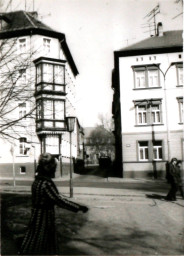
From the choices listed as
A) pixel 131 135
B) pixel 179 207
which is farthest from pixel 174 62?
pixel 179 207

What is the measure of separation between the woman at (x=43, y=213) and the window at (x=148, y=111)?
68.2 ft

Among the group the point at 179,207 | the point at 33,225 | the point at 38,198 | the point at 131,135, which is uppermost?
the point at 131,135

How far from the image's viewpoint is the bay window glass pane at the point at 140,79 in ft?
82.3

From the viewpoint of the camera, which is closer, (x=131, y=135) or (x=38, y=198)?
(x=38, y=198)

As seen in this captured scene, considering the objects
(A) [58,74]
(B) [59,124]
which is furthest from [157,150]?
(A) [58,74]

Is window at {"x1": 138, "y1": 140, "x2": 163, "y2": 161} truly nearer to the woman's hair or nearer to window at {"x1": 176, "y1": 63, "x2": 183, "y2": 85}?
window at {"x1": 176, "y1": 63, "x2": 183, "y2": 85}

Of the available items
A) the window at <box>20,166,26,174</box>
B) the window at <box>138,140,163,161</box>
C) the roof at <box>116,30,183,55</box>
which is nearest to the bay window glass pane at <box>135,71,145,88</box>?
the roof at <box>116,30,183,55</box>

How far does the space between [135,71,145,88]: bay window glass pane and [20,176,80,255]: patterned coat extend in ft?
71.2

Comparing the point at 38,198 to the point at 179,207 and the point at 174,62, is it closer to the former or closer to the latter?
the point at 179,207

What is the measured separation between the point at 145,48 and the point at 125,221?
62.2 feet

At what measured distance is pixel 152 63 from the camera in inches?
971

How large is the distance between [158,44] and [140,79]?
3066 mm

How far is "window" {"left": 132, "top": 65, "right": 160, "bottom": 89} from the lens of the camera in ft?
81.8

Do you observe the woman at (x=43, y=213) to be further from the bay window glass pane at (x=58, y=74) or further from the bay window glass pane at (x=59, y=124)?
the bay window glass pane at (x=59, y=124)
